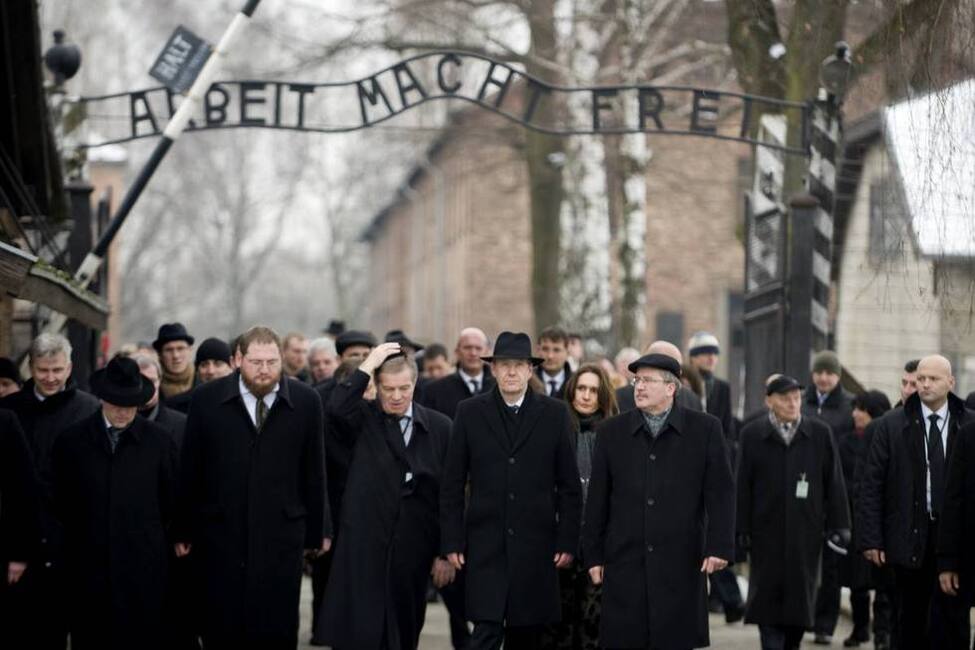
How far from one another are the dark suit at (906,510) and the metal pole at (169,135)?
23.9 feet

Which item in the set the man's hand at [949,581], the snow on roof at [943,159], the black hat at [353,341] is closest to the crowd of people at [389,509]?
the man's hand at [949,581]

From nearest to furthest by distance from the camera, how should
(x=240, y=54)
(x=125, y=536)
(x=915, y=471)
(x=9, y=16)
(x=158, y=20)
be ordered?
(x=125, y=536)
(x=915, y=471)
(x=9, y=16)
(x=158, y=20)
(x=240, y=54)

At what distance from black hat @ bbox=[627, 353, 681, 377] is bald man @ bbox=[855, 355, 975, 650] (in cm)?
210

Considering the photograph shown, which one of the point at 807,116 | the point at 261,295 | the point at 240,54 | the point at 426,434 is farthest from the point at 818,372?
the point at 261,295

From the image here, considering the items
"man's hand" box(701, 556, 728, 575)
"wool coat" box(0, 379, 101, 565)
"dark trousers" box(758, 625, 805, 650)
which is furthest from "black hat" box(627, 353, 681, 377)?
"wool coat" box(0, 379, 101, 565)

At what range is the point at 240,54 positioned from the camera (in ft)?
186

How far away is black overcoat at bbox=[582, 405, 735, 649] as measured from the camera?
10.9 m

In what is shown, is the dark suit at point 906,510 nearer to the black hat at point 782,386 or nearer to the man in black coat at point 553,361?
the black hat at point 782,386

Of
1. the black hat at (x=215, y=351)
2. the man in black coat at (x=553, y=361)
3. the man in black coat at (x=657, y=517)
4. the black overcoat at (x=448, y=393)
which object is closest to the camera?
the man in black coat at (x=657, y=517)

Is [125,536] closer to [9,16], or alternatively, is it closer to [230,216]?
[9,16]

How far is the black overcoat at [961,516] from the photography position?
37.8ft

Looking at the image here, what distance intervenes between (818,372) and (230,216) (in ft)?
172

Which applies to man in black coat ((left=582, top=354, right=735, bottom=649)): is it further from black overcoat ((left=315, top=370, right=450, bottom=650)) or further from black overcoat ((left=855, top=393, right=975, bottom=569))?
black overcoat ((left=855, top=393, right=975, bottom=569))

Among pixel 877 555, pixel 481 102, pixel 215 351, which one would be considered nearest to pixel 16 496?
pixel 215 351
